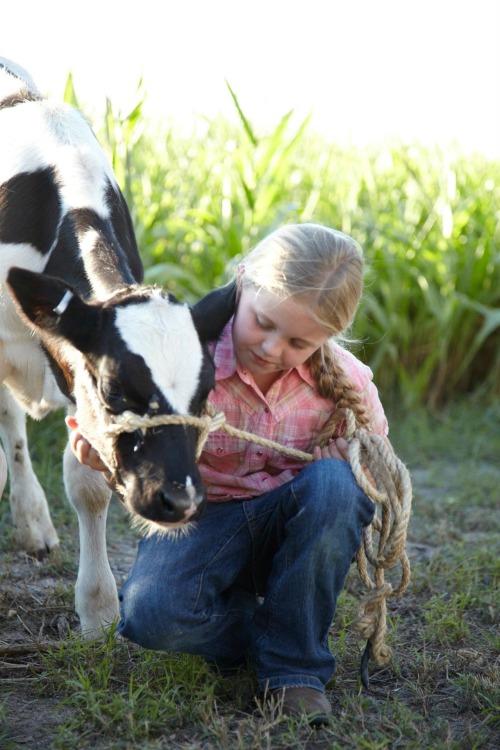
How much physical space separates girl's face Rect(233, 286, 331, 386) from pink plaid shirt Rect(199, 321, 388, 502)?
0.11m

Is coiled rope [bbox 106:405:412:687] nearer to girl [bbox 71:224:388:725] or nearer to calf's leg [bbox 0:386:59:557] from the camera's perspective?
girl [bbox 71:224:388:725]

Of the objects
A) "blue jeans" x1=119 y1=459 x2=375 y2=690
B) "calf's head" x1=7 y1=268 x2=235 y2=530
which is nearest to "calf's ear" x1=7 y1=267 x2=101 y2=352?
"calf's head" x1=7 y1=268 x2=235 y2=530

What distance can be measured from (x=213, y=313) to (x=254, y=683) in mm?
984

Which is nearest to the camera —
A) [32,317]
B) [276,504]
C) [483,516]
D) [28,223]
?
[32,317]

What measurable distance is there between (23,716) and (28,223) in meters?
1.40

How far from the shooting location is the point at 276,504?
2531 mm

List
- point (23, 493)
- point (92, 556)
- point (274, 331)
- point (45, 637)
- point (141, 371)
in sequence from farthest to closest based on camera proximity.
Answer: point (23, 493), point (92, 556), point (45, 637), point (274, 331), point (141, 371)

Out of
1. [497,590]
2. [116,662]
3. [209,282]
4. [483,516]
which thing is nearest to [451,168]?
[209,282]

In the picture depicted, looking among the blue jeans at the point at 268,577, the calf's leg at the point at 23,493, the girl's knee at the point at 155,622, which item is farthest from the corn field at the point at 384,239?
the girl's knee at the point at 155,622

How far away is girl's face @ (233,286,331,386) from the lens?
2.38 metres

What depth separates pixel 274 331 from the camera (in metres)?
2.41

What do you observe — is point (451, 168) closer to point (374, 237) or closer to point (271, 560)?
point (374, 237)

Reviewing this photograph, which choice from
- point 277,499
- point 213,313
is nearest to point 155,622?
point 277,499

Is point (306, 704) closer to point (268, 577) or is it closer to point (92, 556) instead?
point (268, 577)
